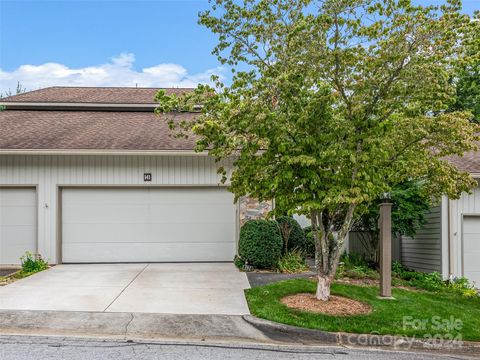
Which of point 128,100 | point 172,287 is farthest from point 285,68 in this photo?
point 128,100

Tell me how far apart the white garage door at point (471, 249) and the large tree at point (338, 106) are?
438 cm

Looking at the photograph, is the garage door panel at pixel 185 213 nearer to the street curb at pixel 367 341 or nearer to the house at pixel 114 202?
the house at pixel 114 202

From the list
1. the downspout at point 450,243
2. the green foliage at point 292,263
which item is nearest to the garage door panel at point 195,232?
the green foliage at point 292,263

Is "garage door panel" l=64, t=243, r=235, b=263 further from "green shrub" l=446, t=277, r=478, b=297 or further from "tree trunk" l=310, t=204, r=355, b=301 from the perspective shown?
"green shrub" l=446, t=277, r=478, b=297

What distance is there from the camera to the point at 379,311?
689 centimetres

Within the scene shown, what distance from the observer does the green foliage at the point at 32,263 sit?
33.2 ft

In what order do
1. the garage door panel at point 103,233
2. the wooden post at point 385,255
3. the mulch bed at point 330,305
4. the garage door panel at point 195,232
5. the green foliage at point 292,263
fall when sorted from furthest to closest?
the garage door panel at point 195,232
the garage door panel at point 103,233
the green foliage at point 292,263
the wooden post at point 385,255
the mulch bed at point 330,305

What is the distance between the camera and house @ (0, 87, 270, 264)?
11.1 m

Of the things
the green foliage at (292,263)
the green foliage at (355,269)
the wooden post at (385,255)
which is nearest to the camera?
the wooden post at (385,255)

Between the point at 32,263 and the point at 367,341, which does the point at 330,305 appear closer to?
the point at 367,341

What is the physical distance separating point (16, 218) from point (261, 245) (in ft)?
20.3

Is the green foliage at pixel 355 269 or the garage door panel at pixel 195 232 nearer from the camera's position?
the green foliage at pixel 355 269

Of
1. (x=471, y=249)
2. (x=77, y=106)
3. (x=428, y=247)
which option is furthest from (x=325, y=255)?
(x=77, y=106)

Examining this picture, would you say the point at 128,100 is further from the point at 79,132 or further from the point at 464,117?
the point at 464,117
